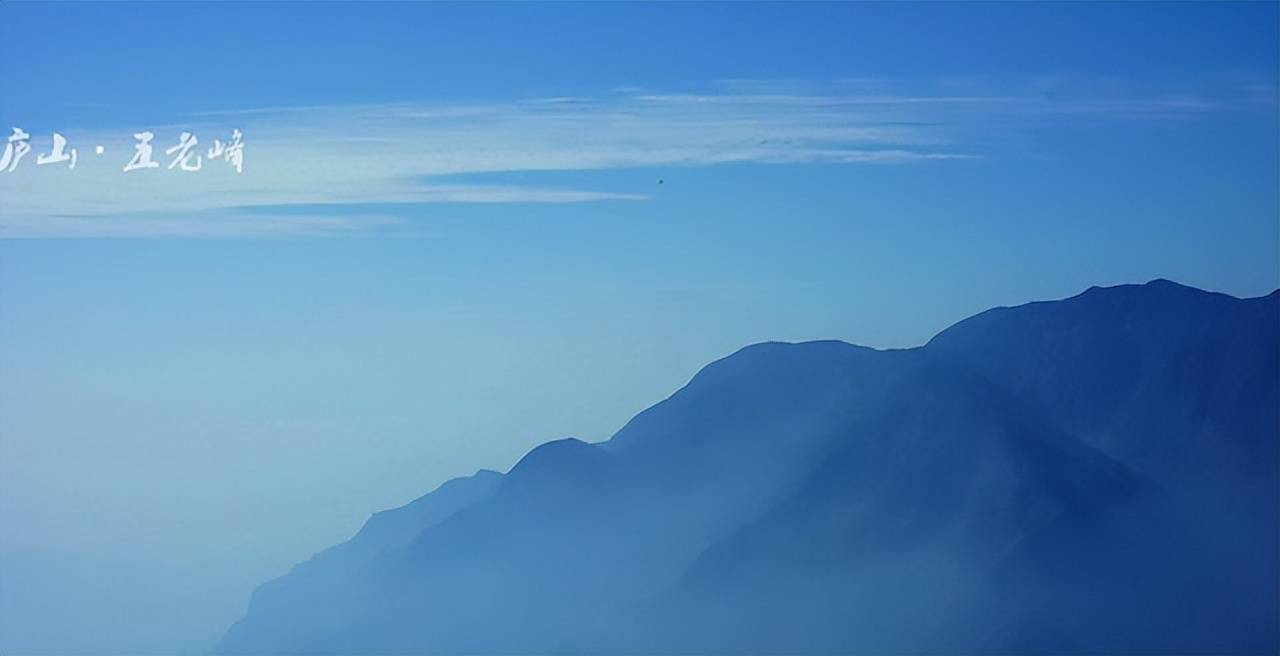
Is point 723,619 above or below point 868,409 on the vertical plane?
below

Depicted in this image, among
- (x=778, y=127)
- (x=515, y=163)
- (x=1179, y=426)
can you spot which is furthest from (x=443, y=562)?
(x=1179, y=426)

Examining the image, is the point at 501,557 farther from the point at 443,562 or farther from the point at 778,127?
the point at 778,127

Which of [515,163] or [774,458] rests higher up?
[515,163]

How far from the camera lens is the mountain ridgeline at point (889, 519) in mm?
6027

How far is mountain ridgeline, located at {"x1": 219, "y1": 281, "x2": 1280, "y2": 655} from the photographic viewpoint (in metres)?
6.03

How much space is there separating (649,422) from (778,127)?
116 cm

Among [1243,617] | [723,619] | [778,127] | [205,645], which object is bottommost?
[1243,617]

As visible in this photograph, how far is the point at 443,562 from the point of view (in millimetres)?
6203

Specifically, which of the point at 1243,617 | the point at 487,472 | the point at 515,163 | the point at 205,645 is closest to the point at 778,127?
the point at 515,163

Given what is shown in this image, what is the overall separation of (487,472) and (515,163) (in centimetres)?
113

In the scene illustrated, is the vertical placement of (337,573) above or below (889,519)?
above

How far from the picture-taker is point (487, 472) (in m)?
6.16

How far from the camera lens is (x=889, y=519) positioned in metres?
6.11

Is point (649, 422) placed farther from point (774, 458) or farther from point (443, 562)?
point (443, 562)
